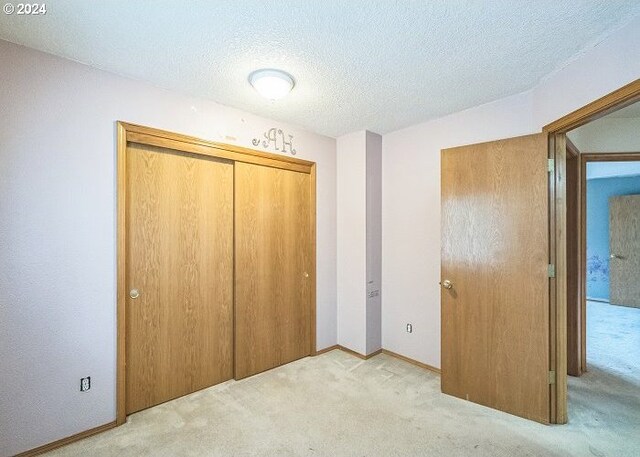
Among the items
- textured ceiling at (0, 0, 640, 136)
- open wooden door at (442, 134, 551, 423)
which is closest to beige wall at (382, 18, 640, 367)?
textured ceiling at (0, 0, 640, 136)

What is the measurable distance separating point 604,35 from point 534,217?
108 centimetres

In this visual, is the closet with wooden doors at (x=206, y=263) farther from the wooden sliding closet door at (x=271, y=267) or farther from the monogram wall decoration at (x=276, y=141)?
the monogram wall decoration at (x=276, y=141)

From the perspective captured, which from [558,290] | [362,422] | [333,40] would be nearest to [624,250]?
[558,290]

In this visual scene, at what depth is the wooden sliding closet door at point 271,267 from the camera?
2.78 meters

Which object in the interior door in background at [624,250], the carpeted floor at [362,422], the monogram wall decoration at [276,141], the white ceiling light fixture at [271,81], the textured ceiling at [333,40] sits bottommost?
the carpeted floor at [362,422]

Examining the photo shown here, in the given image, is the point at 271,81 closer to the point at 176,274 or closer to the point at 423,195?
the point at 176,274

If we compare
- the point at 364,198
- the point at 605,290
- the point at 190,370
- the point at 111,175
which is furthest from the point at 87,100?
the point at 605,290

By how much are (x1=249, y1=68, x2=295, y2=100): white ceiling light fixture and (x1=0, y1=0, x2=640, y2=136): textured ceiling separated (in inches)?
2.1

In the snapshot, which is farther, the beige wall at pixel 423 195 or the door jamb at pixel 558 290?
the beige wall at pixel 423 195

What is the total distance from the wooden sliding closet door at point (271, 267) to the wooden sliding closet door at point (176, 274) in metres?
0.11

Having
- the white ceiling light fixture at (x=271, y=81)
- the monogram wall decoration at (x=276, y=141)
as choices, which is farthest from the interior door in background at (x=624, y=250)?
the white ceiling light fixture at (x=271, y=81)

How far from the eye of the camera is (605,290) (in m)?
5.71

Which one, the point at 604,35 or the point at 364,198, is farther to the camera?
the point at 364,198

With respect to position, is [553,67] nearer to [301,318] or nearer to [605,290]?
[301,318]
